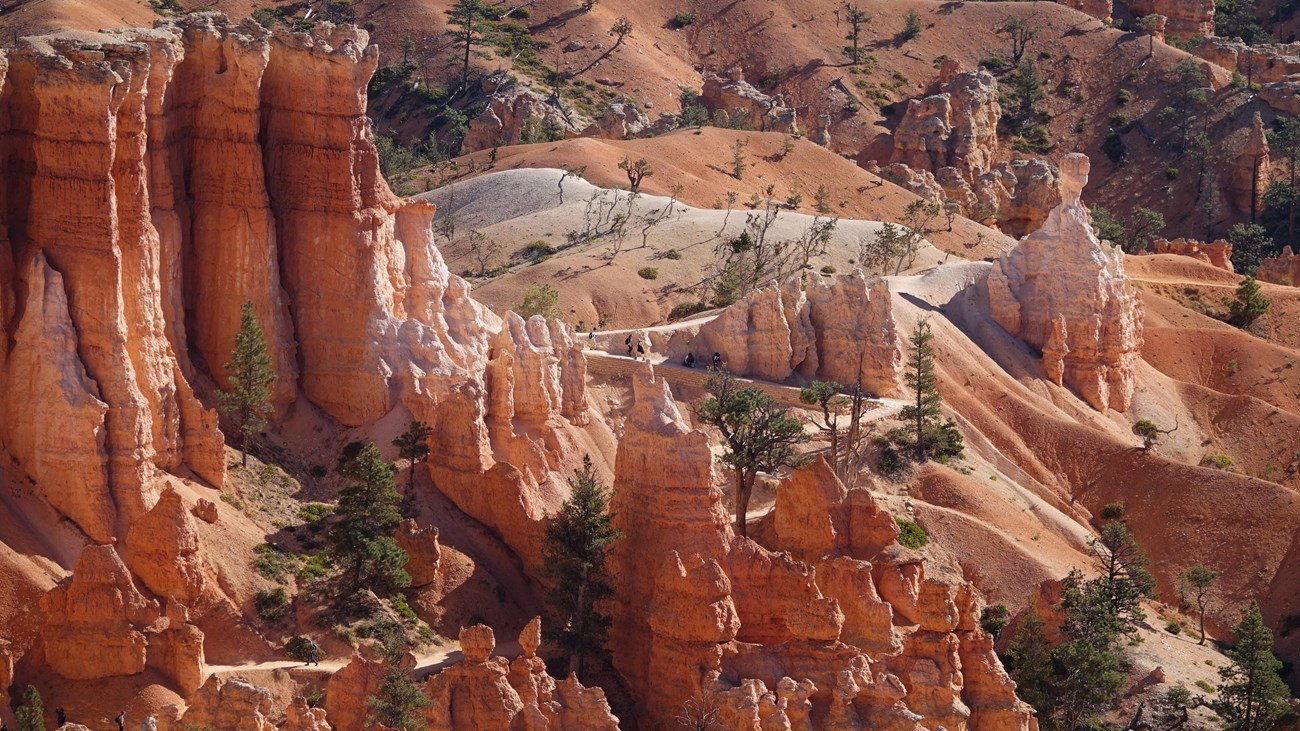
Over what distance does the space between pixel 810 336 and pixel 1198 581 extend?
18.9 meters

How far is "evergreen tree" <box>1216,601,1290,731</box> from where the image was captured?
72.8 metres

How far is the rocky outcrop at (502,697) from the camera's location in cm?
5156

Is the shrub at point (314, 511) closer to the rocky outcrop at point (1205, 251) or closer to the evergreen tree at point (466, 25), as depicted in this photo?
the rocky outcrop at point (1205, 251)

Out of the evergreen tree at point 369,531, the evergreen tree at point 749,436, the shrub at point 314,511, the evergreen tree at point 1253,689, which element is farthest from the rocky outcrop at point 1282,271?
the evergreen tree at point 369,531

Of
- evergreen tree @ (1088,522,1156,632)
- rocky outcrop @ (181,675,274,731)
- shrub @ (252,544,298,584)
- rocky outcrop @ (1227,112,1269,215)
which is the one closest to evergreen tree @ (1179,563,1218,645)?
evergreen tree @ (1088,522,1156,632)

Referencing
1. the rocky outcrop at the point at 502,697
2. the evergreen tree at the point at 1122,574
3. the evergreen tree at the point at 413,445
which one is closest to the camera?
the rocky outcrop at the point at 502,697

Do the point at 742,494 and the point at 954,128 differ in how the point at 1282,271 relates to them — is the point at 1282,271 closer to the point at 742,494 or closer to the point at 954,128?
the point at 954,128

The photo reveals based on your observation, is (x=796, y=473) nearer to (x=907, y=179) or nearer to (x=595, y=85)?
(x=907, y=179)

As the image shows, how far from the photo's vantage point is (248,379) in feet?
212

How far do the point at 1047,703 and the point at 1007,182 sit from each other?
96.0 m

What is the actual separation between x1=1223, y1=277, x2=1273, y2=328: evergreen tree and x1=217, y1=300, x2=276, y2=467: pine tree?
77838mm

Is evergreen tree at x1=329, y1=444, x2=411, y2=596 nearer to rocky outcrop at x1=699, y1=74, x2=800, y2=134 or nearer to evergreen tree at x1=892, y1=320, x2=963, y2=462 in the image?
evergreen tree at x1=892, y1=320, x2=963, y2=462

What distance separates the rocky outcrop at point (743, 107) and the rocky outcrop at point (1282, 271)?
3620cm

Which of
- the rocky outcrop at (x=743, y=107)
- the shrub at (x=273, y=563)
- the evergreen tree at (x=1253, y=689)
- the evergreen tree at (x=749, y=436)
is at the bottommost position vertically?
the evergreen tree at (x=1253, y=689)
